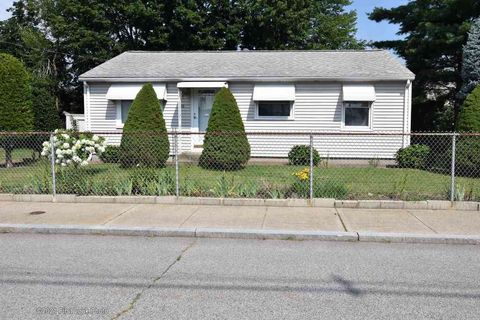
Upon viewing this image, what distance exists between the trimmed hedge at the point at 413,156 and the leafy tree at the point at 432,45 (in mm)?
7034

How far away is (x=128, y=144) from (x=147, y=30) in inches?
848

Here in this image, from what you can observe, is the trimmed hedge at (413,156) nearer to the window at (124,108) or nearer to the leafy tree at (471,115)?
the leafy tree at (471,115)

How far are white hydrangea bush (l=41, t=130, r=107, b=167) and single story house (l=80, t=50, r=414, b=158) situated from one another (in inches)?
213

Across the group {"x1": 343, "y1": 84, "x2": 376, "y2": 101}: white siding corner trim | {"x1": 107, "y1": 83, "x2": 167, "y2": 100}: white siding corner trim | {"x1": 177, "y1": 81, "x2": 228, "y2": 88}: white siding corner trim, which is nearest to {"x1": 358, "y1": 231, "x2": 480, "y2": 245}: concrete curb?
{"x1": 343, "y1": 84, "x2": 376, "y2": 101}: white siding corner trim

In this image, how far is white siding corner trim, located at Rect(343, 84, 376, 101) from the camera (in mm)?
15203

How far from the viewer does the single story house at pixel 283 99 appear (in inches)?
611

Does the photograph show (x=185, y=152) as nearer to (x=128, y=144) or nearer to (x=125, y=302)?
(x=128, y=144)

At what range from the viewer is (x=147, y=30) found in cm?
3247

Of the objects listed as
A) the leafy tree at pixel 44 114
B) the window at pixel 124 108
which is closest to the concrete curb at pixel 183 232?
the window at pixel 124 108

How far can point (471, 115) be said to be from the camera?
13195 mm

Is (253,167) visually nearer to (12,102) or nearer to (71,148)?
(71,148)

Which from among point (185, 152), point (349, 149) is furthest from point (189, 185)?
point (349, 149)

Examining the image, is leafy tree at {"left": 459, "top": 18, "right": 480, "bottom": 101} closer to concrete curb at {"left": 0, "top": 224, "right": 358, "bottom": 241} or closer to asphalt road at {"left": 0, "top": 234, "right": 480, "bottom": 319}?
asphalt road at {"left": 0, "top": 234, "right": 480, "bottom": 319}

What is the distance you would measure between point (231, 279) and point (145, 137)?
8.84 meters
